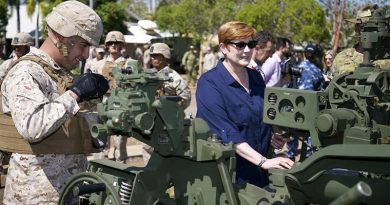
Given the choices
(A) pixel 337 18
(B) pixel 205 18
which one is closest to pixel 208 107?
(A) pixel 337 18

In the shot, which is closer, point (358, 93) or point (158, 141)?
point (158, 141)

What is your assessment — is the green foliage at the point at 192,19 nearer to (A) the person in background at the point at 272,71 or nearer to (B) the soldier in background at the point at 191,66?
(B) the soldier in background at the point at 191,66

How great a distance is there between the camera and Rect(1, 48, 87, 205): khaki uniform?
3180 mm

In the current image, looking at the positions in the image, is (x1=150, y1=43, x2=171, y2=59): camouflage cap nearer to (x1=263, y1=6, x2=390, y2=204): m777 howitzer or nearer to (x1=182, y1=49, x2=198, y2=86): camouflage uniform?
(x1=263, y1=6, x2=390, y2=204): m777 howitzer

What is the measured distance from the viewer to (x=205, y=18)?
3681 centimetres

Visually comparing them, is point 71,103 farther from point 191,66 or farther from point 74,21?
point 191,66

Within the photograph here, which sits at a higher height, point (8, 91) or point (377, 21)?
point (377, 21)

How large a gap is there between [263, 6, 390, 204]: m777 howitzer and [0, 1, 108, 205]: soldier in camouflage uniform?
105 cm

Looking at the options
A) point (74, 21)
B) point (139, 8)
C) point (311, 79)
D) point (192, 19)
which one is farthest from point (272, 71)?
point (139, 8)

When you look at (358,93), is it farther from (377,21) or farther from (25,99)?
(25,99)

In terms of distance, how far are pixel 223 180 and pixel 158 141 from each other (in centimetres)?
37

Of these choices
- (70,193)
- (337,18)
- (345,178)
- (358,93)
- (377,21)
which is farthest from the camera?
(337,18)

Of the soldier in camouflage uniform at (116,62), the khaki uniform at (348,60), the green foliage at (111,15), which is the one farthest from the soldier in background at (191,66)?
the khaki uniform at (348,60)

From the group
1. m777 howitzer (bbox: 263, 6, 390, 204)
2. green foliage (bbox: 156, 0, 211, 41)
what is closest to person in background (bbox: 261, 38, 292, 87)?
m777 howitzer (bbox: 263, 6, 390, 204)
